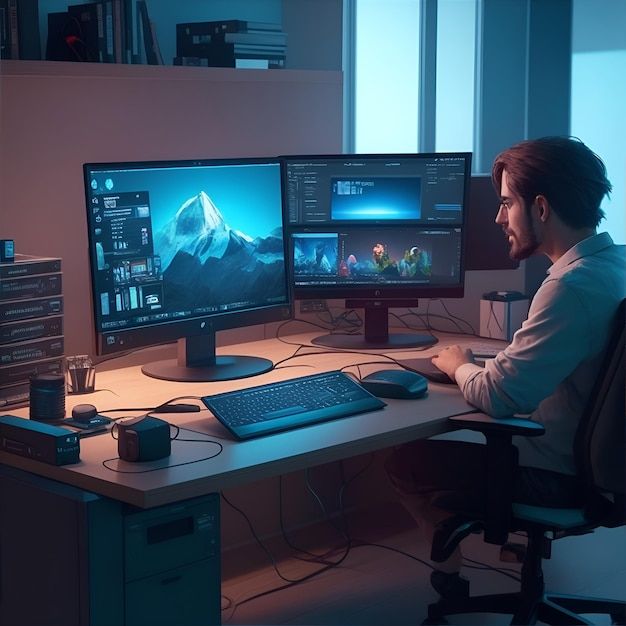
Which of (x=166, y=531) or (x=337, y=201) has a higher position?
(x=337, y=201)

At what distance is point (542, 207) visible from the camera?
2664 millimetres

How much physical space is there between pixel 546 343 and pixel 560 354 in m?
0.04

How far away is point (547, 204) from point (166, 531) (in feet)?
3.94

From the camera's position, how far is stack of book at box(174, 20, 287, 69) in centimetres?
368

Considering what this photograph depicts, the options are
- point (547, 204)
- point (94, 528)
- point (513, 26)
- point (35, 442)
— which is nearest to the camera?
point (94, 528)

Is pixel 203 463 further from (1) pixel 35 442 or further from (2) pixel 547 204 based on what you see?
(2) pixel 547 204

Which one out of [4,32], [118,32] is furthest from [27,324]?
[118,32]

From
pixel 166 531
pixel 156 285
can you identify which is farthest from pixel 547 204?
pixel 166 531

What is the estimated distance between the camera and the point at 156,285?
2.76 metres

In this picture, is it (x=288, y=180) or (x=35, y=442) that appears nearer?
(x=35, y=442)

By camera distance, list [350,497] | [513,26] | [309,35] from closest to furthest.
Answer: [350,497], [309,35], [513,26]

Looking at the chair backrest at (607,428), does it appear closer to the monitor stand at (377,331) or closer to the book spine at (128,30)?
the monitor stand at (377,331)

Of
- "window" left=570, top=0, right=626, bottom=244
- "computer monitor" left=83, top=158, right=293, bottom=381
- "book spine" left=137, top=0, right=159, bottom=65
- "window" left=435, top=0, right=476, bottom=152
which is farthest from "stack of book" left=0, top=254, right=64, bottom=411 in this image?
"window" left=435, top=0, right=476, bottom=152

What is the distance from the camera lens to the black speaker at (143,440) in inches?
84.7
